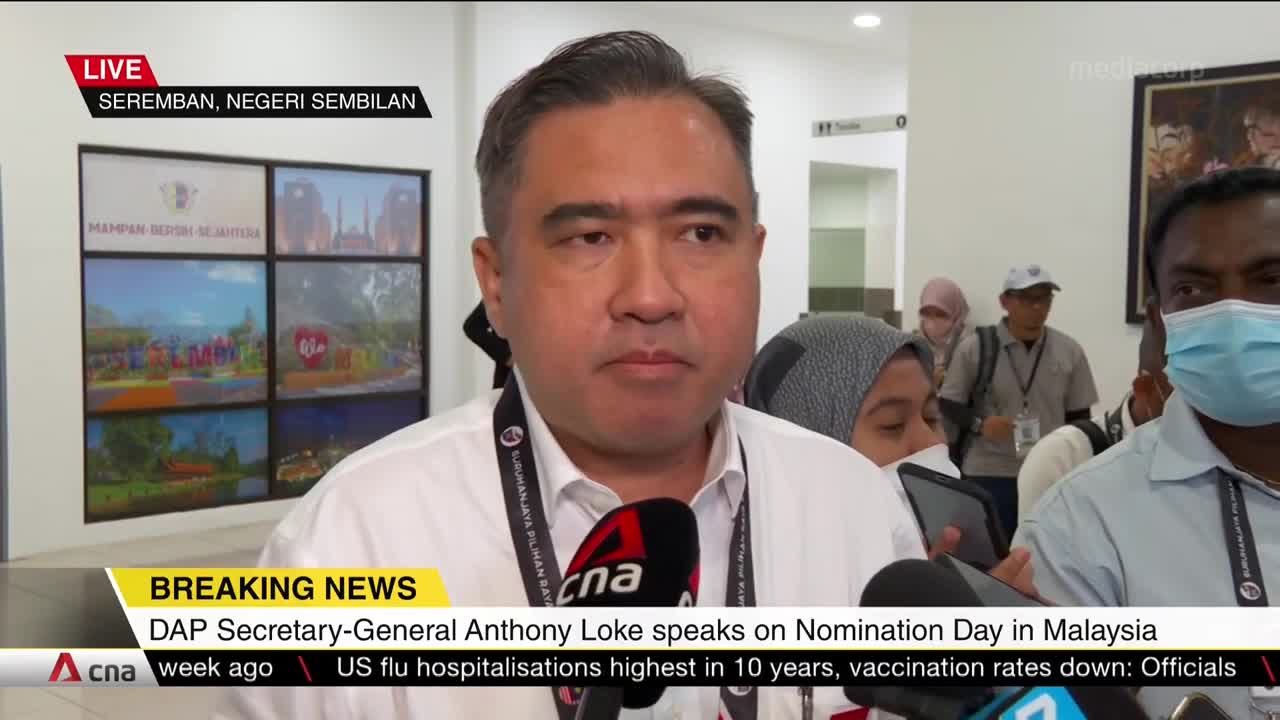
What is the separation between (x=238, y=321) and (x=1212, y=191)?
726cm

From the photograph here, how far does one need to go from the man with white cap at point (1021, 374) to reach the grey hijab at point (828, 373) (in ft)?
7.85

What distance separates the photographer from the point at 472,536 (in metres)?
1.05

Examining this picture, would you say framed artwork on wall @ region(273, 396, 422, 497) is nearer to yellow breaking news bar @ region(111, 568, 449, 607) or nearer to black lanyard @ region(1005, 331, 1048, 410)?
black lanyard @ region(1005, 331, 1048, 410)

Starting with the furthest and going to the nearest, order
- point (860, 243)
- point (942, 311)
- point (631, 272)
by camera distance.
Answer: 1. point (860, 243)
2. point (942, 311)
3. point (631, 272)

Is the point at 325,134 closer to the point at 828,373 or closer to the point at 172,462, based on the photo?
the point at 172,462

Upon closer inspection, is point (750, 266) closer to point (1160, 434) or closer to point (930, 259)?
point (1160, 434)

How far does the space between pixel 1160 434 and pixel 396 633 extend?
44.1 inches

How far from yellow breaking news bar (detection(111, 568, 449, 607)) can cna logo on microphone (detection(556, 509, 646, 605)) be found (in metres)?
0.25

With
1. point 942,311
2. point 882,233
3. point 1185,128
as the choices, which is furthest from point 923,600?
point 882,233

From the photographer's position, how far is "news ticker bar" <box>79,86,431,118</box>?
3.96 feet

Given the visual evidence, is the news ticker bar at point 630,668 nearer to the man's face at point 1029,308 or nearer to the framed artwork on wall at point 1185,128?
the framed artwork on wall at point 1185,128

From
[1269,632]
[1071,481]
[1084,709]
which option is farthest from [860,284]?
[1084,709]

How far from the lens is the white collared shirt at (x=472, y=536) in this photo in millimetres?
998

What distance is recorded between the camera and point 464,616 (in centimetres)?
99
